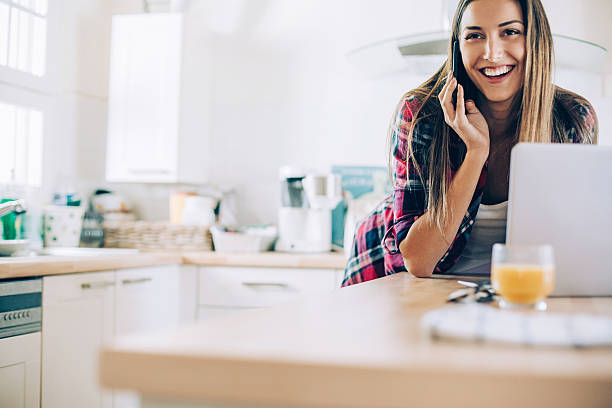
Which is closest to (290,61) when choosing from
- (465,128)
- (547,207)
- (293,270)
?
(293,270)

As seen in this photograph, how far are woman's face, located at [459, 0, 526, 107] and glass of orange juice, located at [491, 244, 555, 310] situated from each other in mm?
771

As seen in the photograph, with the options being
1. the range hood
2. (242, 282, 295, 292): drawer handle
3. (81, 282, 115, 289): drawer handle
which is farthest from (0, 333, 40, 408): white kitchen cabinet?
the range hood

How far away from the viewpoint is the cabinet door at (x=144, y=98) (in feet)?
9.98

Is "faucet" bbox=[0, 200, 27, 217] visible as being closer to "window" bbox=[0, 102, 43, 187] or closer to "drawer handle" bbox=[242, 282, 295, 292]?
"window" bbox=[0, 102, 43, 187]

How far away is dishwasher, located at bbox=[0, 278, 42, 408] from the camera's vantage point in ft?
6.14

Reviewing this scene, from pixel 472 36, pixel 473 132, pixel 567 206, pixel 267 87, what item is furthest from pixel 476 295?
pixel 267 87

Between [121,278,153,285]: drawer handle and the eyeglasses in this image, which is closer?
the eyeglasses

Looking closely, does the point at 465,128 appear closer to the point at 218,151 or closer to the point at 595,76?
the point at 595,76

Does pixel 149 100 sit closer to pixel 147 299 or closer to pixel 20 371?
pixel 147 299

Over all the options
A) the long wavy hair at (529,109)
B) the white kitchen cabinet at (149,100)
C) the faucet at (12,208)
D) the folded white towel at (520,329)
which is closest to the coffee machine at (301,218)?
the white kitchen cabinet at (149,100)

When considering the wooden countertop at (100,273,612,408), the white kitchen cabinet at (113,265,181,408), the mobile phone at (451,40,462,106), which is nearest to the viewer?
the wooden countertop at (100,273,612,408)

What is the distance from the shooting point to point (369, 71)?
311 centimetres

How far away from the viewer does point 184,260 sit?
2.70m

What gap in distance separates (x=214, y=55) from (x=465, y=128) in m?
2.30
